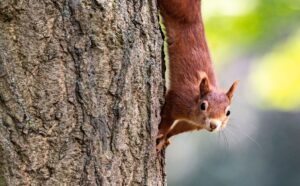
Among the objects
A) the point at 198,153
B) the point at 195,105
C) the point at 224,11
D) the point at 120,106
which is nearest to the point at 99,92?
the point at 120,106

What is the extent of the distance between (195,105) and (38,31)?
1252mm

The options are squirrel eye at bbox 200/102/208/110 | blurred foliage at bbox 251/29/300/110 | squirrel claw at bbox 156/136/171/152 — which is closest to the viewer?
squirrel claw at bbox 156/136/171/152

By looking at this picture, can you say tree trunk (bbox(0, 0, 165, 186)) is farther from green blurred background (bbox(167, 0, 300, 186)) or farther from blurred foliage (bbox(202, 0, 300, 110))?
green blurred background (bbox(167, 0, 300, 186))

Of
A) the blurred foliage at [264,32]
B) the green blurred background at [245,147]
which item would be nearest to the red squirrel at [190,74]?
the blurred foliage at [264,32]

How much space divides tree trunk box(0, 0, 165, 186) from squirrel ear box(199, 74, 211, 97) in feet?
2.45

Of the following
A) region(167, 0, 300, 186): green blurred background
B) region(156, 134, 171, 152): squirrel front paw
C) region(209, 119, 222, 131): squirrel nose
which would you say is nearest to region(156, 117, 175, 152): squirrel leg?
region(156, 134, 171, 152): squirrel front paw

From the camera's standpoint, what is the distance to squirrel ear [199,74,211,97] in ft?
11.4

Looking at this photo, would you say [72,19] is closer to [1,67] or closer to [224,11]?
[1,67]

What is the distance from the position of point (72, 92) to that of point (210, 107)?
3.71ft

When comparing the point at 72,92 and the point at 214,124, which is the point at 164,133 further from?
the point at 72,92

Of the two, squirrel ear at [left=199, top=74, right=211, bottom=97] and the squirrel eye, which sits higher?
squirrel ear at [left=199, top=74, right=211, bottom=97]

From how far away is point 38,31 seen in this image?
251 cm

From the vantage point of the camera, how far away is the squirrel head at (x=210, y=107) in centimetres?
352

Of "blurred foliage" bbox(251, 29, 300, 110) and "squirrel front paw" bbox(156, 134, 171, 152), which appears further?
"blurred foliage" bbox(251, 29, 300, 110)
